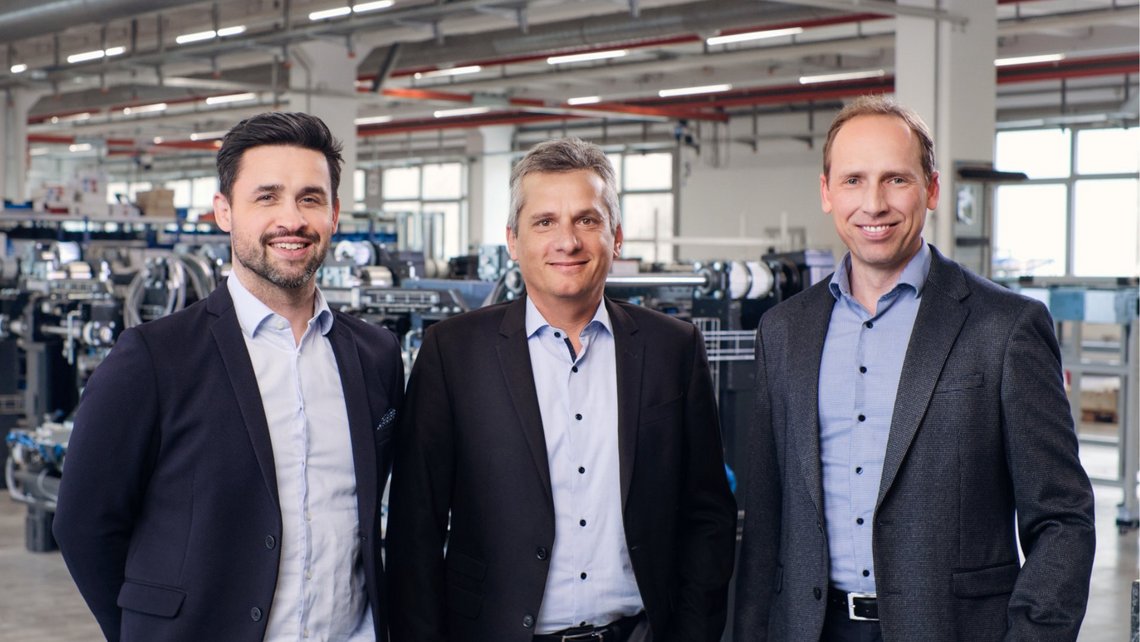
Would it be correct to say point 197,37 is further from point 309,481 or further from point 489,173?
point 309,481

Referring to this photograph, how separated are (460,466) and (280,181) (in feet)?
1.69

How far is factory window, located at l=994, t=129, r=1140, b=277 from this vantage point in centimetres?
1400

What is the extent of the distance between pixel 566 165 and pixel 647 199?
1692 cm

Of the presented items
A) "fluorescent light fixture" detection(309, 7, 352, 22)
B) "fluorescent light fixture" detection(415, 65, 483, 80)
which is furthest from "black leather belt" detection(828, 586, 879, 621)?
"fluorescent light fixture" detection(415, 65, 483, 80)

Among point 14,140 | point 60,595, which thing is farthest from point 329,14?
point 14,140

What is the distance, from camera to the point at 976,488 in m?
1.68

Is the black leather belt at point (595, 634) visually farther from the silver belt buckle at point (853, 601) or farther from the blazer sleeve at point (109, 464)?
the blazer sleeve at point (109, 464)

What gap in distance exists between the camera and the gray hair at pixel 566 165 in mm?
1876

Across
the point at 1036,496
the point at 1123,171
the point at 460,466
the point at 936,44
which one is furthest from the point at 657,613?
the point at 1123,171

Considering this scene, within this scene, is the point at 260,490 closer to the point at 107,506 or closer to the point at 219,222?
the point at 107,506

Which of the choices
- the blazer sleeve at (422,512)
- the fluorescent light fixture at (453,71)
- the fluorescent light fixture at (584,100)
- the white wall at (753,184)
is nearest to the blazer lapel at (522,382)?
the blazer sleeve at (422,512)

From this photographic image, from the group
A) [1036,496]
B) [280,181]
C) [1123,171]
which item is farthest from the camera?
[1123,171]

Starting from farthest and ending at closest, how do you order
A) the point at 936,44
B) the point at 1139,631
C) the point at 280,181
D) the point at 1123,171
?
the point at 1123,171
the point at 936,44
the point at 280,181
the point at 1139,631

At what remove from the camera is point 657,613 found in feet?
6.17
